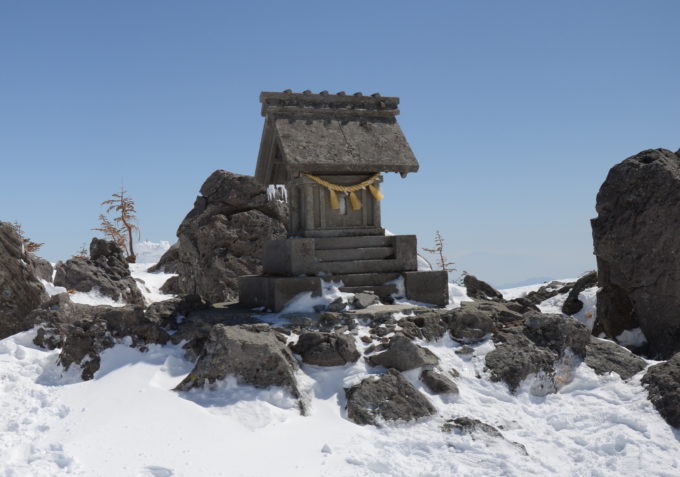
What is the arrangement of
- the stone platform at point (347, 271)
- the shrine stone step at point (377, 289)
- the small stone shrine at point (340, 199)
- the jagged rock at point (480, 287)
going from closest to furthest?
the stone platform at point (347, 271) < the shrine stone step at point (377, 289) < the small stone shrine at point (340, 199) < the jagged rock at point (480, 287)

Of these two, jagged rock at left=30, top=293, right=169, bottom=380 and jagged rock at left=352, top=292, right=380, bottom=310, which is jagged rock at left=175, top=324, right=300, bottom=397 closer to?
jagged rock at left=30, top=293, right=169, bottom=380

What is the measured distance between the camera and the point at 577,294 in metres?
13.0

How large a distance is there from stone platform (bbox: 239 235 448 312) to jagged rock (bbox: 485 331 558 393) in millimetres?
2013

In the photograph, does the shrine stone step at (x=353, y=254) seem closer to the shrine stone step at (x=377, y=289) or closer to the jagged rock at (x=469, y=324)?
the shrine stone step at (x=377, y=289)

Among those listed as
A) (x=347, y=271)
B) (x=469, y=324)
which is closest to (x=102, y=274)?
(x=347, y=271)

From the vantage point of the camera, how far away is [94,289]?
12656 mm

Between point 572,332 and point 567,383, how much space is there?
28.1 inches

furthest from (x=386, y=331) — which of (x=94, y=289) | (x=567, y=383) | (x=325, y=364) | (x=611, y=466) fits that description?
(x=94, y=289)

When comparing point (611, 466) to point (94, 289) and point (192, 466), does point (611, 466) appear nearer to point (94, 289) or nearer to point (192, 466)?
point (192, 466)

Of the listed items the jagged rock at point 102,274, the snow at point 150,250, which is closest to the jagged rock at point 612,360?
the jagged rock at point 102,274

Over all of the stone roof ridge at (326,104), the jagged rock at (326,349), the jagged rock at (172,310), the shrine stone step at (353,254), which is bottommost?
the jagged rock at (326,349)

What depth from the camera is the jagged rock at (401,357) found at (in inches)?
267

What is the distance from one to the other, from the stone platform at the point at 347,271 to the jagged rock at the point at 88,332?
196cm

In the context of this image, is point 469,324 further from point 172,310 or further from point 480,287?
point 480,287
